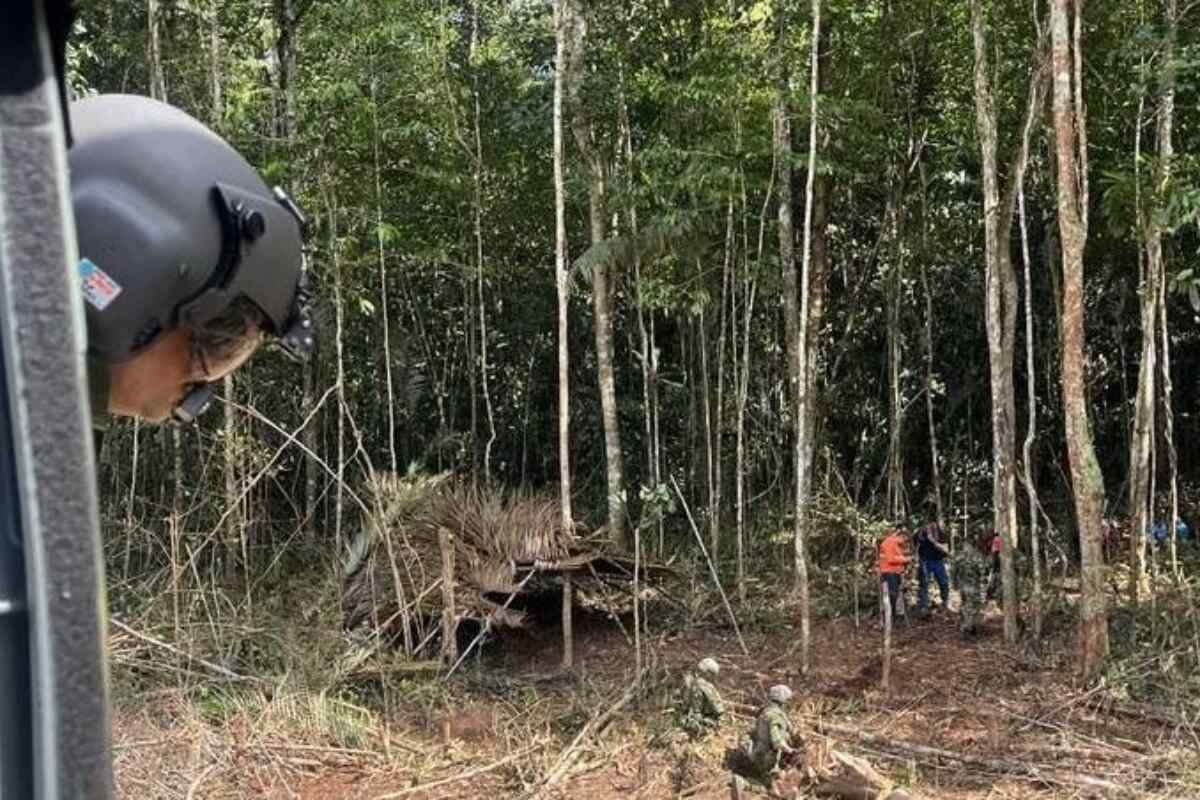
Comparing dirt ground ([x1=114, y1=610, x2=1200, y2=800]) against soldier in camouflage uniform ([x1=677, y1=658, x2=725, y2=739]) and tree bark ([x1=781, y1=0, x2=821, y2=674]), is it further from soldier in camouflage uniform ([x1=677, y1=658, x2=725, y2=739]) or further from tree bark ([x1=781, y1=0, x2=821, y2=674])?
tree bark ([x1=781, y1=0, x2=821, y2=674])

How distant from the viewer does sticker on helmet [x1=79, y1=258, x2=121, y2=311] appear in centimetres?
81

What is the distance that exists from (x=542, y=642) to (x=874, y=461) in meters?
6.72

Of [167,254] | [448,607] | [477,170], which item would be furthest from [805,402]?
[167,254]

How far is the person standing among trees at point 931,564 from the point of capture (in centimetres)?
1073

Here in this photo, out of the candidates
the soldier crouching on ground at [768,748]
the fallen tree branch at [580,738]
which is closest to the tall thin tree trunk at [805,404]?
the fallen tree branch at [580,738]

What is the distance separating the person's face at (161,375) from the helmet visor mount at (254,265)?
18 millimetres

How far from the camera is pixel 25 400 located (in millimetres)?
653

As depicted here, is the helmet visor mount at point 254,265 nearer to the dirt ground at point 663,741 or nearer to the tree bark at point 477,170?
the dirt ground at point 663,741

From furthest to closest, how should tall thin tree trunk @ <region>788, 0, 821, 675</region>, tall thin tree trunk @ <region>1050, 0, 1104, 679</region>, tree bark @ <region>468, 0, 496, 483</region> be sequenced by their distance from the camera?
tree bark @ <region>468, 0, 496, 483</region> < tall thin tree trunk @ <region>788, 0, 821, 675</region> < tall thin tree trunk @ <region>1050, 0, 1104, 679</region>

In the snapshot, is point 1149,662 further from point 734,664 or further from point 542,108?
point 542,108

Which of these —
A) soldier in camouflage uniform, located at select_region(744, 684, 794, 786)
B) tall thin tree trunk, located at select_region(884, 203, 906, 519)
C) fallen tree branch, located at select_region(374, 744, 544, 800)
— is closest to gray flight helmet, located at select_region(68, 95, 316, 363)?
soldier in camouflage uniform, located at select_region(744, 684, 794, 786)

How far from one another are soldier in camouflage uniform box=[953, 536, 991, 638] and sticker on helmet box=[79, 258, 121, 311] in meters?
9.91

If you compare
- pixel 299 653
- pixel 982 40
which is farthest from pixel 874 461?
pixel 299 653

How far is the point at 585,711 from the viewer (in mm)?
7719
